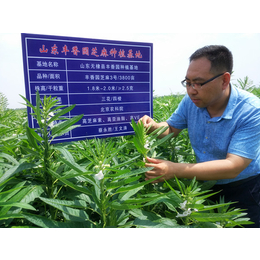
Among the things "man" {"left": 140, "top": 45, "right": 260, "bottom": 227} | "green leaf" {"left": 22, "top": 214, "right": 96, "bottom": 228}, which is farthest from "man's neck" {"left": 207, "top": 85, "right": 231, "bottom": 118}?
"green leaf" {"left": 22, "top": 214, "right": 96, "bottom": 228}

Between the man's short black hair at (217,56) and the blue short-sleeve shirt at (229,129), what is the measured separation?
0.80 ft

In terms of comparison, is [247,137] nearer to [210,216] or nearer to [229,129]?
[229,129]

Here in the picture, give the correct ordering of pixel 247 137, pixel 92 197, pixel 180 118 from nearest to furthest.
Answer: pixel 92 197 < pixel 247 137 < pixel 180 118

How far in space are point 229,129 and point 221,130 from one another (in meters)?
0.06

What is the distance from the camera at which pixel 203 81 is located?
1.58 metres

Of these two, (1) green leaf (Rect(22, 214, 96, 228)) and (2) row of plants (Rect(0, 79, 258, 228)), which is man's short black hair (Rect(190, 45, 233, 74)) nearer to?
(2) row of plants (Rect(0, 79, 258, 228))

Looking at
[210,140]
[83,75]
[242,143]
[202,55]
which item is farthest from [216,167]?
[83,75]

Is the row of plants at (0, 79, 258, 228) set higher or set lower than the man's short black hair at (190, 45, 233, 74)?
lower

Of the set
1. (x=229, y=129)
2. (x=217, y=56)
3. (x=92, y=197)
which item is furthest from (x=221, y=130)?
(x=92, y=197)

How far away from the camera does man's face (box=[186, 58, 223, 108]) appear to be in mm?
1573

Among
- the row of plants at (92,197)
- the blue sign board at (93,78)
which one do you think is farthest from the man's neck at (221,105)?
the row of plants at (92,197)

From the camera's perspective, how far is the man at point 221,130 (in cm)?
145

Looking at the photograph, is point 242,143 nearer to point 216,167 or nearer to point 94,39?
point 216,167

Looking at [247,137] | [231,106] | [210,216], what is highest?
[231,106]
